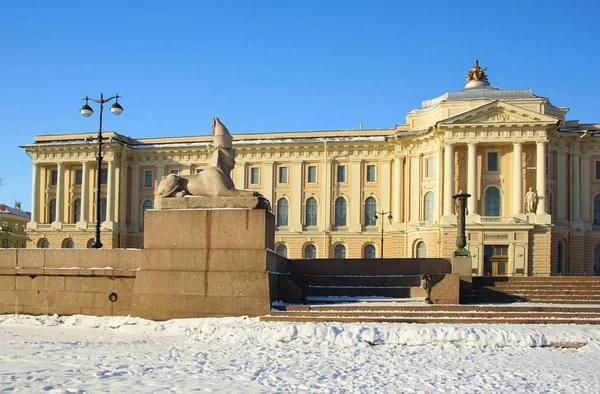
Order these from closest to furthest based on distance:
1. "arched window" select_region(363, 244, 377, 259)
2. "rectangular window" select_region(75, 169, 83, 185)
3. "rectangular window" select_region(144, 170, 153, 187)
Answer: "arched window" select_region(363, 244, 377, 259)
"rectangular window" select_region(144, 170, 153, 187)
"rectangular window" select_region(75, 169, 83, 185)

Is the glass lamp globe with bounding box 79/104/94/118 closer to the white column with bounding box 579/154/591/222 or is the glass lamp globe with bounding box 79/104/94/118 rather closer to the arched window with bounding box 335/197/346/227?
the arched window with bounding box 335/197/346/227

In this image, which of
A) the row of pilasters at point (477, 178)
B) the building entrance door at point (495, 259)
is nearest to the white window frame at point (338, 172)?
the row of pilasters at point (477, 178)

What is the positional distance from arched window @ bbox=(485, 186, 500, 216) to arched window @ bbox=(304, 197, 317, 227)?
16073 mm

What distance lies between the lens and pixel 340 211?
6153cm

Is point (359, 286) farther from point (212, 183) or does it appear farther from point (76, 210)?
point (76, 210)

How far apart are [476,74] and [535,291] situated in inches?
1844

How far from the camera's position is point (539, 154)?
2025 inches

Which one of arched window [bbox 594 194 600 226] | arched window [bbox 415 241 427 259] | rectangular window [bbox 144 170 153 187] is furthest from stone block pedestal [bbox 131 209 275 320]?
rectangular window [bbox 144 170 153 187]

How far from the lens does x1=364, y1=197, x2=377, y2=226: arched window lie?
2381 inches

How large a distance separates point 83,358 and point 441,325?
7301mm

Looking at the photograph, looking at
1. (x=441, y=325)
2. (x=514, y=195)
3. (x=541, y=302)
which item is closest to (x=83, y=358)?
(x=441, y=325)

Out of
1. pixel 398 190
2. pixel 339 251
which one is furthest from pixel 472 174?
pixel 339 251

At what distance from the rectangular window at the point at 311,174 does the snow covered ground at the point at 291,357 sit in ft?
154

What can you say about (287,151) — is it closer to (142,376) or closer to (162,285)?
(162,285)
